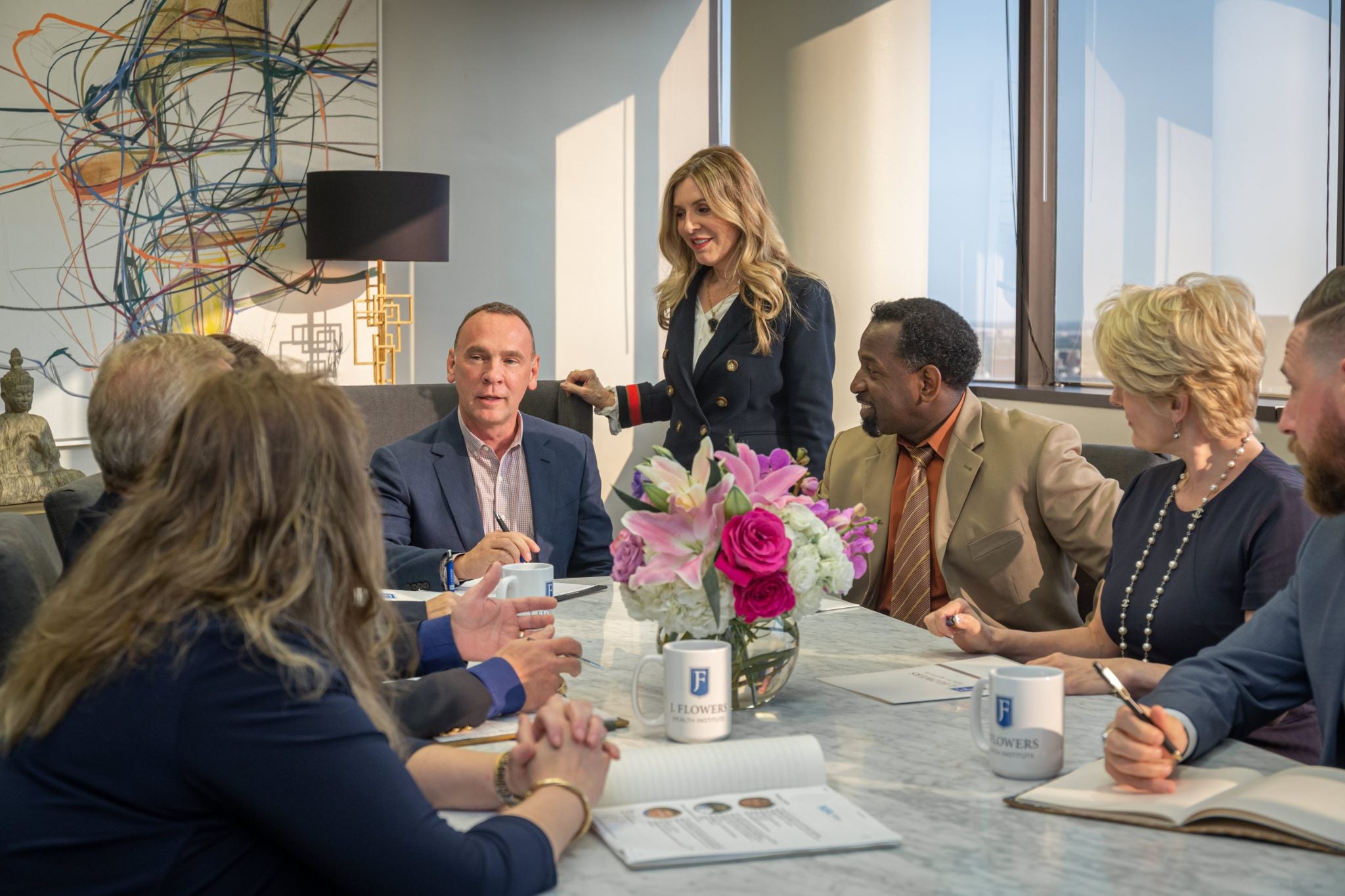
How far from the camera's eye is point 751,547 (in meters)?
1.58

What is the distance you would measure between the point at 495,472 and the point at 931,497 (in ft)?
3.80

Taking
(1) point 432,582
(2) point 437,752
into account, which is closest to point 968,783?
(2) point 437,752

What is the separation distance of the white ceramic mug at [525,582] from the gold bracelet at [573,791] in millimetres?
877

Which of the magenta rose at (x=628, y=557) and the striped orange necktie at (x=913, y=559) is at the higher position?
the magenta rose at (x=628, y=557)

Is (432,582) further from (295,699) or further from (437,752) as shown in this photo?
(295,699)

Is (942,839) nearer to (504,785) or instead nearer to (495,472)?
(504,785)

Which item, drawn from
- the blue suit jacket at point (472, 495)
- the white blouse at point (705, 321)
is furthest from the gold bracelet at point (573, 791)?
the white blouse at point (705, 321)

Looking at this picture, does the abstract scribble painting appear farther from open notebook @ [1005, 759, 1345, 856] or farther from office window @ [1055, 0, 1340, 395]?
open notebook @ [1005, 759, 1345, 856]

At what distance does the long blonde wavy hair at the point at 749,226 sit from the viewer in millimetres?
3521

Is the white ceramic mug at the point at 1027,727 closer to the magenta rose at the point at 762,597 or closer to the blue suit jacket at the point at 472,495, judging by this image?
the magenta rose at the point at 762,597

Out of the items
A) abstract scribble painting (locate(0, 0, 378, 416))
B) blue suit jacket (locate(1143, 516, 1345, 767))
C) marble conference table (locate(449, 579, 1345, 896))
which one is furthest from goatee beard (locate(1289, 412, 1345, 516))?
abstract scribble painting (locate(0, 0, 378, 416))

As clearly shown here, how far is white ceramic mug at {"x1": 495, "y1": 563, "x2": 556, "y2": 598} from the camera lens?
215cm

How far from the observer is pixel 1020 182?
16.3 feet

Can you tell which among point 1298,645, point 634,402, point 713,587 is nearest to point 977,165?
point 634,402
